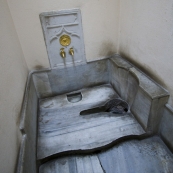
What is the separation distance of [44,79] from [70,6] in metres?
0.95

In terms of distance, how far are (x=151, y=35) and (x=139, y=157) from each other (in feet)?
3.68

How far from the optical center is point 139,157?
132 centimetres

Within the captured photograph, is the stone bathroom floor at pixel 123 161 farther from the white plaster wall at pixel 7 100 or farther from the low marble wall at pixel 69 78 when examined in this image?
the low marble wall at pixel 69 78

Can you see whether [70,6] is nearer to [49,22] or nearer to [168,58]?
[49,22]

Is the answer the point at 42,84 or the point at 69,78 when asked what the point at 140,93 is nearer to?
the point at 69,78

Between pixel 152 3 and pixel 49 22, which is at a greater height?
pixel 152 3

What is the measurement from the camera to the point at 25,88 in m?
1.52

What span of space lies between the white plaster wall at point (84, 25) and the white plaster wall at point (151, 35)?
0.20 meters

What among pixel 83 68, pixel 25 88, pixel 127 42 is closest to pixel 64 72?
pixel 83 68

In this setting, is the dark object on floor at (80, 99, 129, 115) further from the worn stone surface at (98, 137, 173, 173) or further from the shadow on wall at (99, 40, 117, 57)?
the shadow on wall at (99, 40, 117, 57)

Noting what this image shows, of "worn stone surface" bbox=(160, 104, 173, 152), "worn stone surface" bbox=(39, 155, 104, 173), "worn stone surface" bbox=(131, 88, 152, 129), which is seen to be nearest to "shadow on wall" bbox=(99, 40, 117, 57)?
"worn stone surface" bbox=(131, 88, 152, 129)

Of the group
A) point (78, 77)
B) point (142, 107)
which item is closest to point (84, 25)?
point (78, 77)

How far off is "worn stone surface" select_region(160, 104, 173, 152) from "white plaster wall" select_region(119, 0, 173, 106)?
0.28 ft

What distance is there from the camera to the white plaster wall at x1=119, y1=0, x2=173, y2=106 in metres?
1.14
